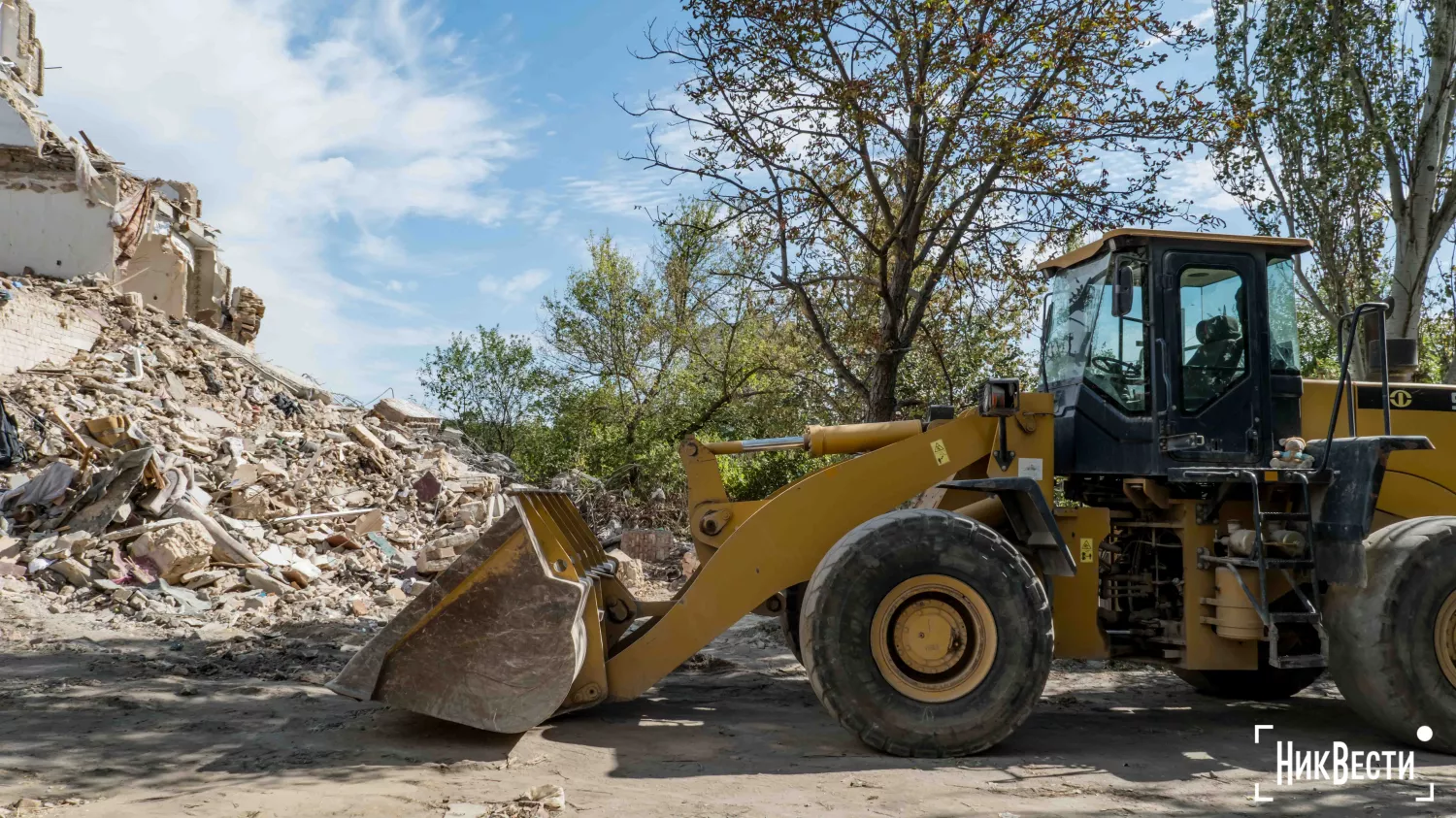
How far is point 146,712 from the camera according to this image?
234 inches

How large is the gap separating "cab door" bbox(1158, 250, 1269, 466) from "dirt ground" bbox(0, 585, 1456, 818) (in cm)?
171

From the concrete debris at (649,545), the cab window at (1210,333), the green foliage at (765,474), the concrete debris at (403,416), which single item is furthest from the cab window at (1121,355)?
the concrete debris at (403,416)

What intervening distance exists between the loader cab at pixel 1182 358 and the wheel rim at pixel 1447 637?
1.17 m

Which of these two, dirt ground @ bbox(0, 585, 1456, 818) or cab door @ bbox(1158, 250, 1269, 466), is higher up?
cab door @ bbox(1158, 250, 1269, 466)

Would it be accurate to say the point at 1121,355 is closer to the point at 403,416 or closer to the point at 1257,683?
the point at 1257,683

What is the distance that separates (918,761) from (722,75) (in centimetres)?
773

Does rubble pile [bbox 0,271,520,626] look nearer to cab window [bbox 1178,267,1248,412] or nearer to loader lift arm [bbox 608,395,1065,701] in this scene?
loader lift arm [bbox 608,395,1065,701]

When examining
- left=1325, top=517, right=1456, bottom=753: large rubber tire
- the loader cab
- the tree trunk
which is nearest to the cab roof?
the loader cab

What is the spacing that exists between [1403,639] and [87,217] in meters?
20.6

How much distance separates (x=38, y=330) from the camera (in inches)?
644

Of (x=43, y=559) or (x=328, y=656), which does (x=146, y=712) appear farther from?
(x=43, y=559)

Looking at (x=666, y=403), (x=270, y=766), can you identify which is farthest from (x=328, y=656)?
(x=666, y=403)

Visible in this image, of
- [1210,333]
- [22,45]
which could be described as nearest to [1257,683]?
[1210,333]

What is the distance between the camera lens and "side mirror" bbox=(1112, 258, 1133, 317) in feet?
18.6
